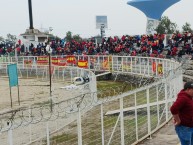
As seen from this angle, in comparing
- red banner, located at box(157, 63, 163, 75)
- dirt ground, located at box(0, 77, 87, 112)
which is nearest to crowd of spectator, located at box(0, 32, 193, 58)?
red banner, located at box(157, 63, 163, 75)

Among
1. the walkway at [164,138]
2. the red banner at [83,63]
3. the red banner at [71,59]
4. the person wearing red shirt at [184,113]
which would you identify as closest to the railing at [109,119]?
the walkway at [164,138]

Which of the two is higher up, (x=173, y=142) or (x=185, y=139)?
(x=185, y=139)

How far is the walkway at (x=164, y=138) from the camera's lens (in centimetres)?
890

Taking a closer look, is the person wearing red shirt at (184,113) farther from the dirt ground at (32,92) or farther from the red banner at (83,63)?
the red banner at (83,63)

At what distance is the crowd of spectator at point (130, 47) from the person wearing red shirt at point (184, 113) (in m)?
20.5

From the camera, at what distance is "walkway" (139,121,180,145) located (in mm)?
8898

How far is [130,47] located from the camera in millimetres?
36000

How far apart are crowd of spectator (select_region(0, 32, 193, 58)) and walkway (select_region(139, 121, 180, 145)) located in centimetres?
1704

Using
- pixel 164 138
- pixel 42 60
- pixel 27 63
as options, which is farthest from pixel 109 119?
pixel 27 63

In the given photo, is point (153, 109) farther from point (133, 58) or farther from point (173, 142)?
point (133, 58)

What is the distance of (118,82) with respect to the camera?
26.7 metres

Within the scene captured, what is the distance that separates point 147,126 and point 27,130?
2.67 metres

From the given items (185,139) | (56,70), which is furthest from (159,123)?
(56,70)

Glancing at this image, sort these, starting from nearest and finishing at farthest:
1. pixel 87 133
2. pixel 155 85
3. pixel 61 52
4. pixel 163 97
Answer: pixel 87 133 < pixel 155 85 < pixel 163 97 < pixel 61 52
